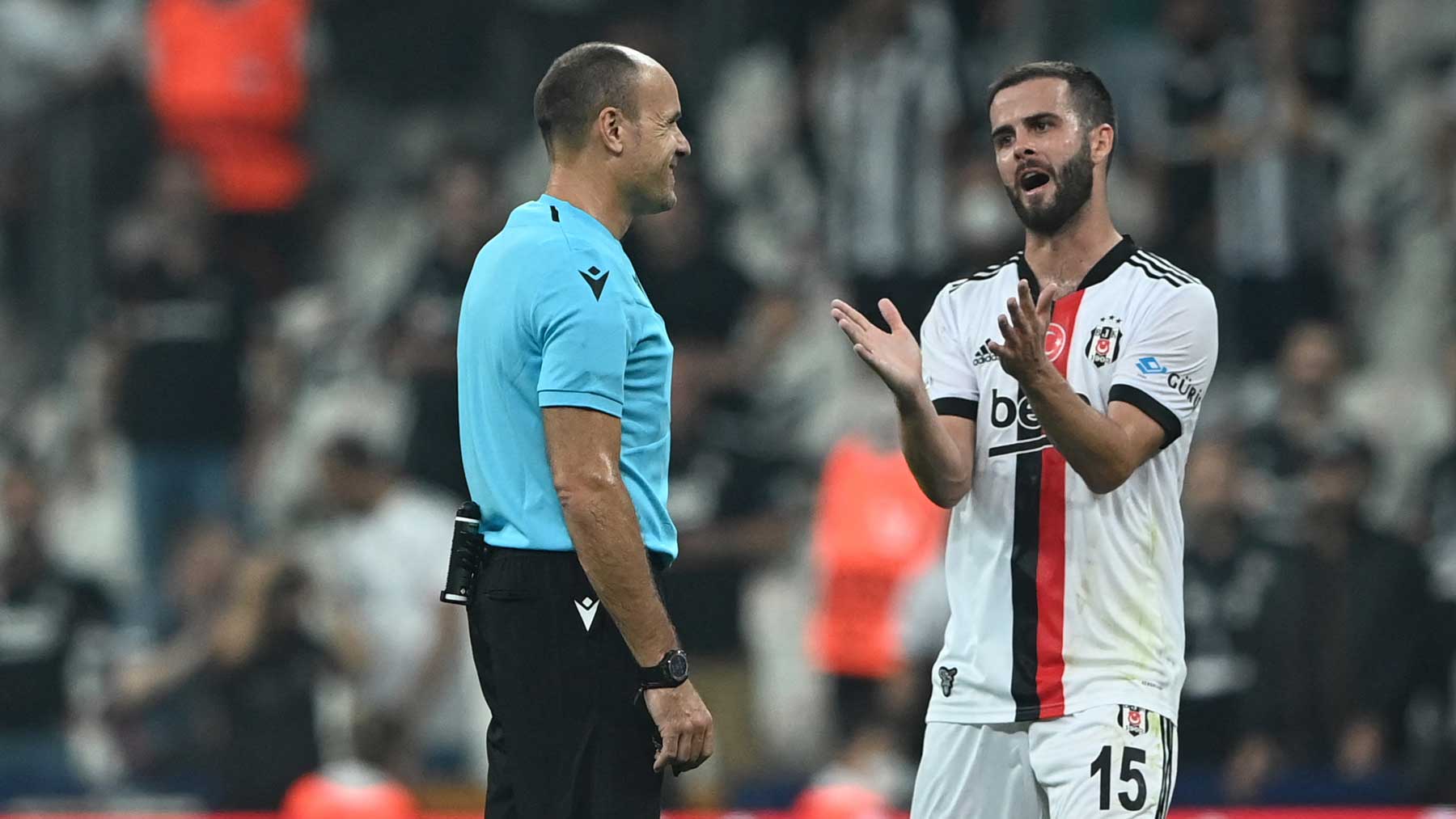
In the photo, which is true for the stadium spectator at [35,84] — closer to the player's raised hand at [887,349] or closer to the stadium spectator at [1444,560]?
the stadium spectator at [1444,560]

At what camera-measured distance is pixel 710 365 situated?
10.7 meters

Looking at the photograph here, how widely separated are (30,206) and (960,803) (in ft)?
29.1

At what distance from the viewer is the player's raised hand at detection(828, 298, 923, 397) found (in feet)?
15.3

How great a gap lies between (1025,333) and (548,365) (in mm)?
949

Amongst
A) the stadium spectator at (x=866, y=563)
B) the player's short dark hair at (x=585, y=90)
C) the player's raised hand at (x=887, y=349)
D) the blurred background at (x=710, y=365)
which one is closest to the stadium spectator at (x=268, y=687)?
the blurred background at (x=710, y=365)

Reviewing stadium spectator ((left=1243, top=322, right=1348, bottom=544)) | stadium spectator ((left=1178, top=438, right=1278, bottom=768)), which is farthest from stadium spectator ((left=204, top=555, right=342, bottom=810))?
stadium spectator ((left=1243, top=322, right=1348, bottom=544))

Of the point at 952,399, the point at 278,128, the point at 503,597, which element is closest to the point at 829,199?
the point at 278,128

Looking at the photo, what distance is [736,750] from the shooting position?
10.3 meters

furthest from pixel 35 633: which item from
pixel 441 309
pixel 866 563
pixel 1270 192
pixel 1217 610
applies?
pixel 1270 192

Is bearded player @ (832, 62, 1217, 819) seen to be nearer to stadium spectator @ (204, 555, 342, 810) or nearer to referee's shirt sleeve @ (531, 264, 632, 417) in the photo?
referee's shirt sleeve @ (531, 264, 632, 417)

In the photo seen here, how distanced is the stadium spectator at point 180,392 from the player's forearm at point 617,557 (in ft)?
23.5

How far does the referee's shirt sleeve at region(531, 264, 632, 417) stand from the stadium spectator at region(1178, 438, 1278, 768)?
5212 millimetres

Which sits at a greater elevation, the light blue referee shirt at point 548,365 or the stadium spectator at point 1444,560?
the light blue referee shirt at point 548,365

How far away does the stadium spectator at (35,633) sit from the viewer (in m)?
10.5
